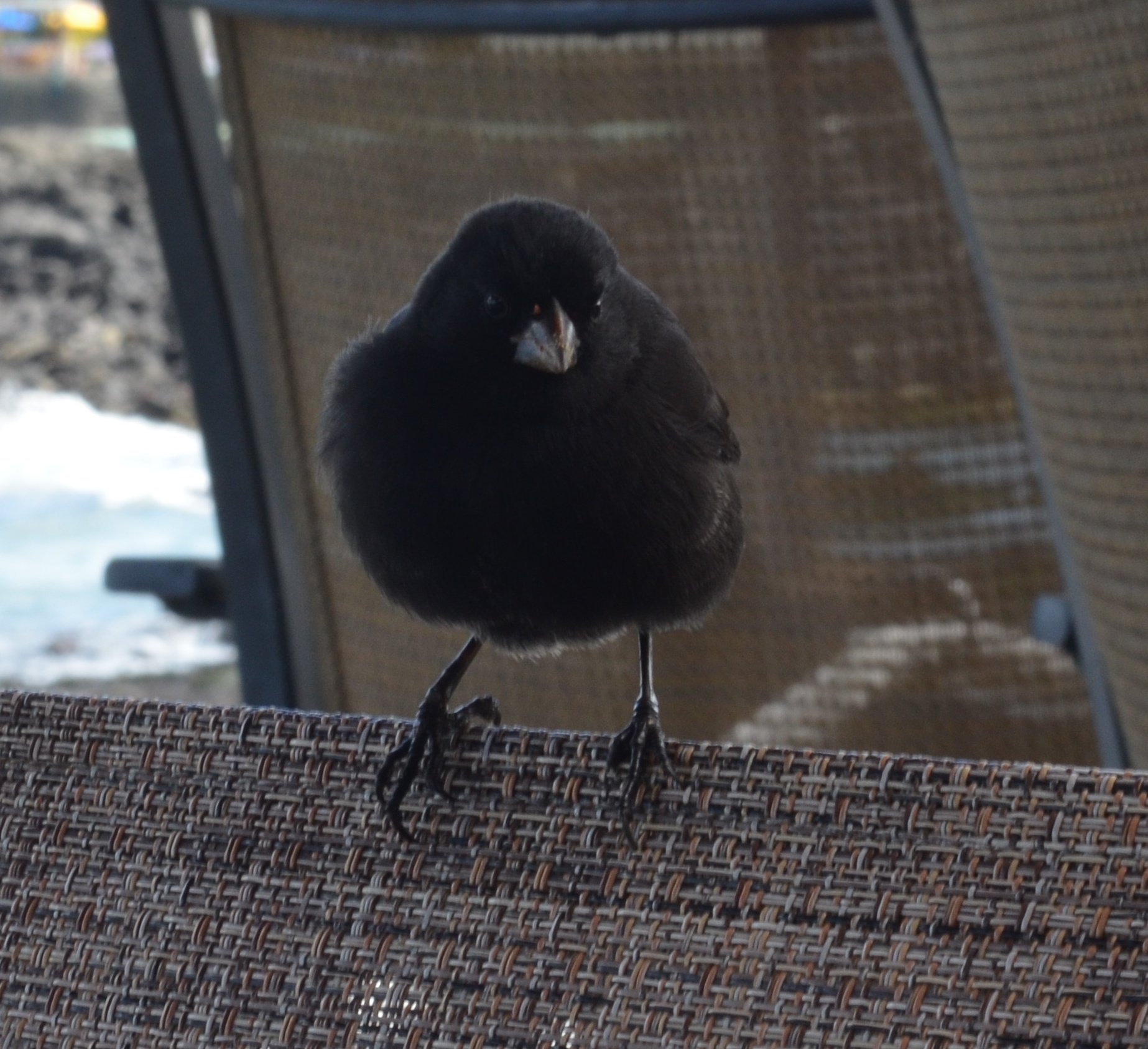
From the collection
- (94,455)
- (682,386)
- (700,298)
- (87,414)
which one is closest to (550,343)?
(682,386)

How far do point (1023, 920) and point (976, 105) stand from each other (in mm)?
981

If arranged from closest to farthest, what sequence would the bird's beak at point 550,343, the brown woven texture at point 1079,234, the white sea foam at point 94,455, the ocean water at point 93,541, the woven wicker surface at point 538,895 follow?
the woven wicker surface at point 538,895
the bird's beak at point 550,343
the brown woven texture at point 1079,234
the ocean water at point 93,541
the white sea foam at point 94,455

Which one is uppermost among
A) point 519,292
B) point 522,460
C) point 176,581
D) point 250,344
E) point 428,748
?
point 519,292

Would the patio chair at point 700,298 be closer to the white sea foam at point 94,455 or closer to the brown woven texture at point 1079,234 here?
the brown woven texture at point 1079,234

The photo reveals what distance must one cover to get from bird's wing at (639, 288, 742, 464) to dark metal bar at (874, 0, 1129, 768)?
0.33 m

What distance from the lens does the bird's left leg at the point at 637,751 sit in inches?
49.0

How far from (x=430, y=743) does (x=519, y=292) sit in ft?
1.38

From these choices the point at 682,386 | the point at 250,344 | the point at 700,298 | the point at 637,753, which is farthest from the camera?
the point at 250,344

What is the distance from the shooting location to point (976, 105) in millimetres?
1782

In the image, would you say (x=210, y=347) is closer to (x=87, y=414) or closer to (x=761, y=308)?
(x=761, y=308)

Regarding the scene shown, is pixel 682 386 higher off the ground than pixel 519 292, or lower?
lower

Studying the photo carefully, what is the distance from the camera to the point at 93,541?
14.3ft

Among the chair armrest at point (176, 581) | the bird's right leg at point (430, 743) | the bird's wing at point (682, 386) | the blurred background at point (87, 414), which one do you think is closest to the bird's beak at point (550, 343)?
the bird's wing at point (682, 386)

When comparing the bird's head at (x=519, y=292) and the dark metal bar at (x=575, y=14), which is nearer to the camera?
the bird's head at (x=519, y=292)
